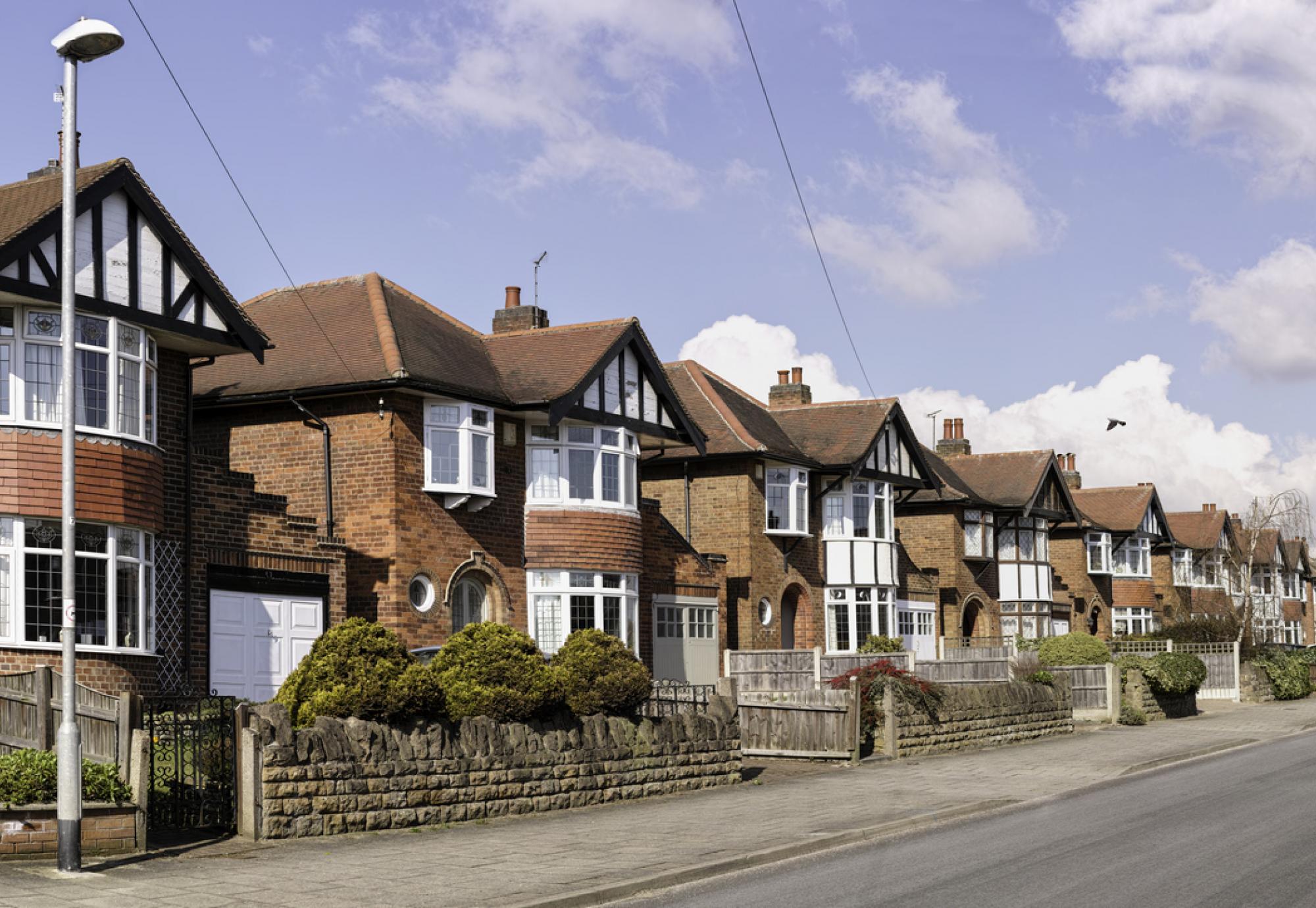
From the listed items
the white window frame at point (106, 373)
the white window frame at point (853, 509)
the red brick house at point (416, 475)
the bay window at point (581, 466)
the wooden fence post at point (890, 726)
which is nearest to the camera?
the white window frame at point (106, 373)

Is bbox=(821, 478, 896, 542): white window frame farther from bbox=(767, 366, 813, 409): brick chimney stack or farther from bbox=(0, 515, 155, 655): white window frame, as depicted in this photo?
bbox=(0, 515, 155, 655): white window frame

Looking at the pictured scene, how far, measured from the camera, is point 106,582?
20.5 meters

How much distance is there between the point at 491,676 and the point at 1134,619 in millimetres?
56199

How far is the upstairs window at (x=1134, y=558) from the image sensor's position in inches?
2680

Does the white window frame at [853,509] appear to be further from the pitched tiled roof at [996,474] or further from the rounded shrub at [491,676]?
the rounded shrub at [491,676]

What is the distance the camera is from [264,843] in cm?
1468

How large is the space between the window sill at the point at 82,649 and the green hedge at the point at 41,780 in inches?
218

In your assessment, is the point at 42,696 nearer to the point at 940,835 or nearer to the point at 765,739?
the point at 940,835

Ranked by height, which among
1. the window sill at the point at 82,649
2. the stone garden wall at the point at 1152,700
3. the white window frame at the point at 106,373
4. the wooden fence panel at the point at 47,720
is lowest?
the stone garden wall at the point at 1152,700

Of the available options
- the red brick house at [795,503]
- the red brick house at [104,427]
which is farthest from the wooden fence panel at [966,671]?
the red brick house at [104,427]

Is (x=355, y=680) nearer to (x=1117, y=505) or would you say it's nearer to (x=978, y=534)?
(x=978, y=534)

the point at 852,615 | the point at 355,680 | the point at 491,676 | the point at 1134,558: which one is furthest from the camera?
the point at 1134,558

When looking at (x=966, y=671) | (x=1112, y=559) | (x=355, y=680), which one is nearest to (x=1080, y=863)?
(x=355, y=680)

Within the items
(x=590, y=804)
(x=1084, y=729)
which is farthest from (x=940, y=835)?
(x=1084, y=729)
